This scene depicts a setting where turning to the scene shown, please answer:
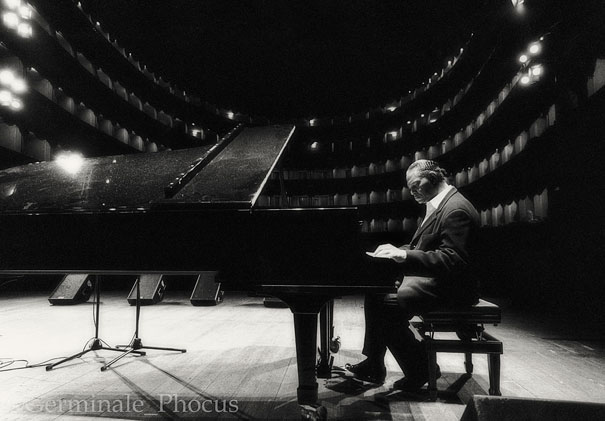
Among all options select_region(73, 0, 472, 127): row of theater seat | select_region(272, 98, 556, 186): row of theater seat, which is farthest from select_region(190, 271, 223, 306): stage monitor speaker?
select_region(73, 0, 472, 127): row of theater seat

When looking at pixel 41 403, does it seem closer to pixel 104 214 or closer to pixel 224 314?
pixel 104 214

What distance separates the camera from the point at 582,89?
16.5 feet

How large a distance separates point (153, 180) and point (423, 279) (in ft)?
5.40

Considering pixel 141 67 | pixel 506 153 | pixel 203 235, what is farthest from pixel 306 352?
pixel 141 67

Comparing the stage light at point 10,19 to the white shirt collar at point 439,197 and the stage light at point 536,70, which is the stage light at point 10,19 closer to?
the white shirt collar at point 439,197

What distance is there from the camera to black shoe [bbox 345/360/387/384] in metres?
2.33

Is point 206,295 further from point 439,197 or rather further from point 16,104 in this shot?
point 16,104

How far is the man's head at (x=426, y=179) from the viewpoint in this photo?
2289 millimetres

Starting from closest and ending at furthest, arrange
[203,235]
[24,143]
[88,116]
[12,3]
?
[203,235] → [12,3] → [24,143] → [88,116]

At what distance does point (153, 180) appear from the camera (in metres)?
2.30

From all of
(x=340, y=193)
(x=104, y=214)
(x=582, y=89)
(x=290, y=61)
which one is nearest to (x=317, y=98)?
(x=290, y=61)

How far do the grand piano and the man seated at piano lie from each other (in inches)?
10.3

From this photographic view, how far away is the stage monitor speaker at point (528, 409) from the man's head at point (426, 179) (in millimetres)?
1438

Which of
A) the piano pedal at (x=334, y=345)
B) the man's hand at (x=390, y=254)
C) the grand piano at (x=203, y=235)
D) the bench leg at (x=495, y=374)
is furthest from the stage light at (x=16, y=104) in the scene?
the bench leg at (x=495, y=374)
